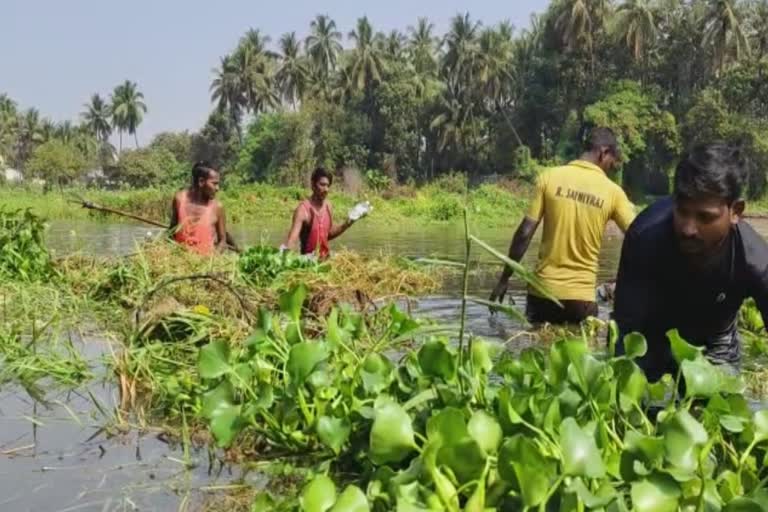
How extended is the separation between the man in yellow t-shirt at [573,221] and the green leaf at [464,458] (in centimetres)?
369

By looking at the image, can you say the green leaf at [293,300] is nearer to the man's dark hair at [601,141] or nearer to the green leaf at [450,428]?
the green leaf at [450,428]

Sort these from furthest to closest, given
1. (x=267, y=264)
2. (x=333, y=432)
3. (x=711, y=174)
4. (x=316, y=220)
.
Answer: (x=316, y=220), (x=267, y=264), (x=711, y=174), (x=333, y=432)

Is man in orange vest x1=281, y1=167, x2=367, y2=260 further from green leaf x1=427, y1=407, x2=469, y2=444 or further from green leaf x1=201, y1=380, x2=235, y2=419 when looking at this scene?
green leaf x1=427, y1=407, x2=469, y2=444

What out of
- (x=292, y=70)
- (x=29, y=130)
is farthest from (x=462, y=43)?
(x=29, y=130)

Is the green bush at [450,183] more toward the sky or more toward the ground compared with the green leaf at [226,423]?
more toward the sky

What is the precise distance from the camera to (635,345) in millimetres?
2504

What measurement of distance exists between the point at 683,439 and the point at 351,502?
2.48 feet

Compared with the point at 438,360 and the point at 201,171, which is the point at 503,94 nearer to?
the point at 201,171

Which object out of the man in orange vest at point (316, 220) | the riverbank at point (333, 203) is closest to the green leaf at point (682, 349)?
the man in orange vest at point (316, 220)

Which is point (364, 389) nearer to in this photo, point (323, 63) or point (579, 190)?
point (579, 190)

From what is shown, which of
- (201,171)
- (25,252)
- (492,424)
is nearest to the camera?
(492,424)

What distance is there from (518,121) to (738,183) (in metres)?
51.2

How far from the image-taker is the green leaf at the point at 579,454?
6.54ft

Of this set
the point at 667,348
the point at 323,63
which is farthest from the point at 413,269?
the point at 323,63
